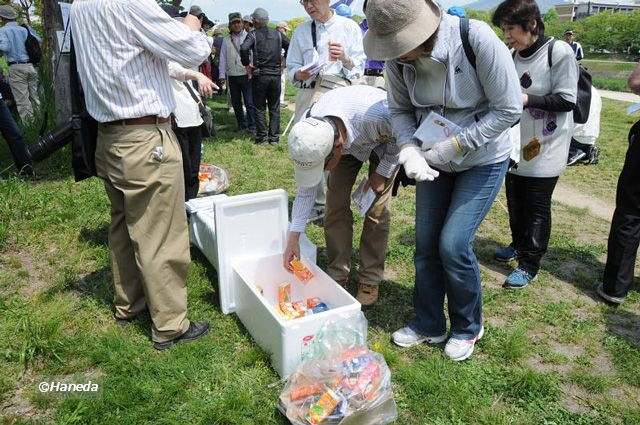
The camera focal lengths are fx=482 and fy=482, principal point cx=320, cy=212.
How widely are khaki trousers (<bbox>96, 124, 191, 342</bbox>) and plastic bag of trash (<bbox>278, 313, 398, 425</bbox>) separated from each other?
817 millimetres

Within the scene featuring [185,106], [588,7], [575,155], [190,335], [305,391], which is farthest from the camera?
[588,7]

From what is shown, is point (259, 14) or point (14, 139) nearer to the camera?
point (14, 139)

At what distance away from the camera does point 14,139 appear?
4988mm

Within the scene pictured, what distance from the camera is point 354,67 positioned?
→ 416 cm

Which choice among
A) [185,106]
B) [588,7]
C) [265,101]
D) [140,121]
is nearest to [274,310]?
[140,121]

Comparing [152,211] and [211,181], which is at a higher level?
[152,211]

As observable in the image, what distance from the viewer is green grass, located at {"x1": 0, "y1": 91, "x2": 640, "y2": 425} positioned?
2.18 metres

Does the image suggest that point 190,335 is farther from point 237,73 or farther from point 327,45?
point 237,73

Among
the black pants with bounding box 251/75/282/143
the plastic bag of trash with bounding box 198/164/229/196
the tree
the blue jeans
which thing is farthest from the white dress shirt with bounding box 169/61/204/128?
the tree

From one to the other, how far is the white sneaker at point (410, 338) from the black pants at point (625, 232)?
136 centimetres

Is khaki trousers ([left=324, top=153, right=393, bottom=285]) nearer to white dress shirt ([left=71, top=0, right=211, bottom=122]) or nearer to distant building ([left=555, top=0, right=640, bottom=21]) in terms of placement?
white dress shirt ([left=71, top=0, right=211, bottom=122])

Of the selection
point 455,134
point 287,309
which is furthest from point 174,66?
point 455,134

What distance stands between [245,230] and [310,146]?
0.95m

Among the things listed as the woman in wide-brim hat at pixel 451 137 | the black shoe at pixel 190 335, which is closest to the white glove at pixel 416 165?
the woman in wide-brim hat at pixel 451 137
